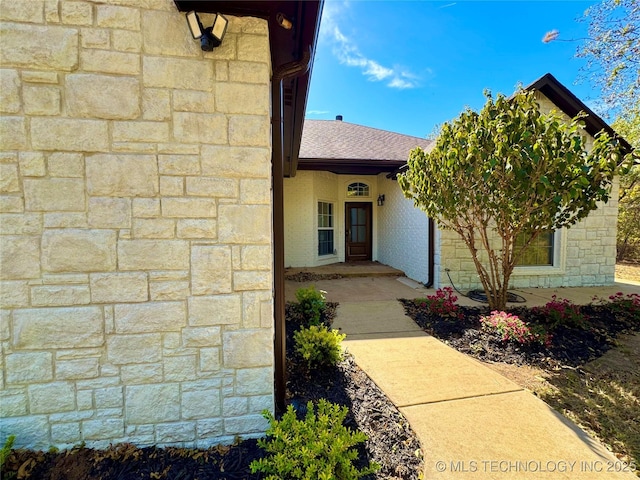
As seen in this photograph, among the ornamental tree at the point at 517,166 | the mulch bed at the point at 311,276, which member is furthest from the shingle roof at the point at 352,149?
the mulch bed at the point at 311,276

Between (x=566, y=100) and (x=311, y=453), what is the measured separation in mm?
8804

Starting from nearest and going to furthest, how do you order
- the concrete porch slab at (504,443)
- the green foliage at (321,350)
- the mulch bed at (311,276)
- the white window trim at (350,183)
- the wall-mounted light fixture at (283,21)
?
the concrete porch slab at (504,443)
the wall-mounted light fixture at (283,21)
the green foliage at (321,350)
the mulch bed at (311,276)
the white window trim at (350,183)

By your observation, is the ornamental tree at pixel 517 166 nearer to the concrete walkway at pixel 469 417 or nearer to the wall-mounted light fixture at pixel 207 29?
the concrete walkway at pixel 469 417

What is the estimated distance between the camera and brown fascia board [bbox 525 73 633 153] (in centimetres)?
636

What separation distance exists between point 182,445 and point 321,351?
54.0 inches

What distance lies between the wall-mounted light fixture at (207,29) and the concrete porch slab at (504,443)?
9.97 feet

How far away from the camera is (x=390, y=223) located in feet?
29.8

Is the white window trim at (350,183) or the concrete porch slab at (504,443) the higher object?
the white window trim at (350,183)

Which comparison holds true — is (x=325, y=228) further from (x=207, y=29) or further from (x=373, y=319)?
(x=207, y=29)

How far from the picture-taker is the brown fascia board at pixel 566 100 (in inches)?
251

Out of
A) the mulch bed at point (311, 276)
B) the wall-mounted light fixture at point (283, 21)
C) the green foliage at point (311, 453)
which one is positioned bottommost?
the mulch bed at point (311, 276)

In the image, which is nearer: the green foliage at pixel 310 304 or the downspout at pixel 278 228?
the downspout at pixel 278 228

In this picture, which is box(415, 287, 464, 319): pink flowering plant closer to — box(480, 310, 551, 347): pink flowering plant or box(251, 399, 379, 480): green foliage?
box(480, 310, 551, 347): pink flowering plant

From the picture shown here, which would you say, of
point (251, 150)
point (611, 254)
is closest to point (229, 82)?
point (251, 150)
